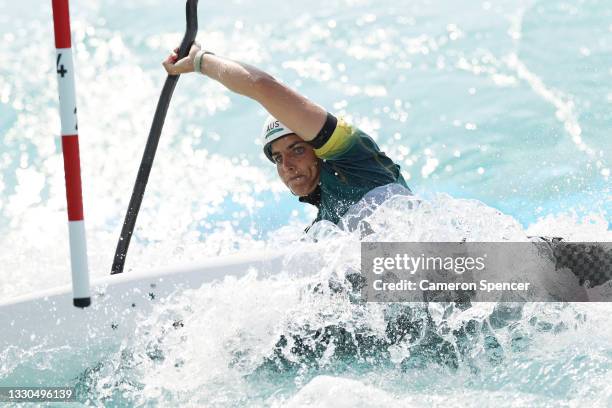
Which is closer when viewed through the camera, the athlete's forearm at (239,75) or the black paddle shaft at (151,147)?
the athlete's forearm at (239,75)

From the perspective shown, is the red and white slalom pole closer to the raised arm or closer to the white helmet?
the raised arm

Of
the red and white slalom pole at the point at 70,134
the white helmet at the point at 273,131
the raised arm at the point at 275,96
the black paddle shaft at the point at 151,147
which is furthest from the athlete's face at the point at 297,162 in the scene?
the red and white slalom pole at the point at 70,134

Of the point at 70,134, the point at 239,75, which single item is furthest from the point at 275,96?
the point at 70,134

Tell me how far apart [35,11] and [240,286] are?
7.29 m

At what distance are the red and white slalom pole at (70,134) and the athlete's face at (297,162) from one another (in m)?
0.99

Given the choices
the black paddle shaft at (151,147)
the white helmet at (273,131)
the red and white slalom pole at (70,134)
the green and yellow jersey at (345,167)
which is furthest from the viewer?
the black paddle shaft at (151,147)

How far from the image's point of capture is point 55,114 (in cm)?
768

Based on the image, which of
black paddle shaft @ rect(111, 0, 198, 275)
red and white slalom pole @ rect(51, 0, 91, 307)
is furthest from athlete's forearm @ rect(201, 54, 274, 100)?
red and white slalom pole @ rect(51, 0, 91, 307)

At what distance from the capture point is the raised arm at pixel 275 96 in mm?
2930

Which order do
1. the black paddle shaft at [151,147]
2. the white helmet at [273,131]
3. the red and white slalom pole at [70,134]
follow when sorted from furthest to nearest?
the black paddle shaft at [151,147] < the white helmet at [273,131] < the red and white slalom pole at [70,134]

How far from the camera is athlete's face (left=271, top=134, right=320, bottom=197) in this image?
330cm

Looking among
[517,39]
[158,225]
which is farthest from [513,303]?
[517,39]

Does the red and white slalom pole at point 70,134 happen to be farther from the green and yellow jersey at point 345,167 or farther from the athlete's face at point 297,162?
the athlete's face at point 297,162

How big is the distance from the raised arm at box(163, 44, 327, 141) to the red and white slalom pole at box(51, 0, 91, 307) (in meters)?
0.65
